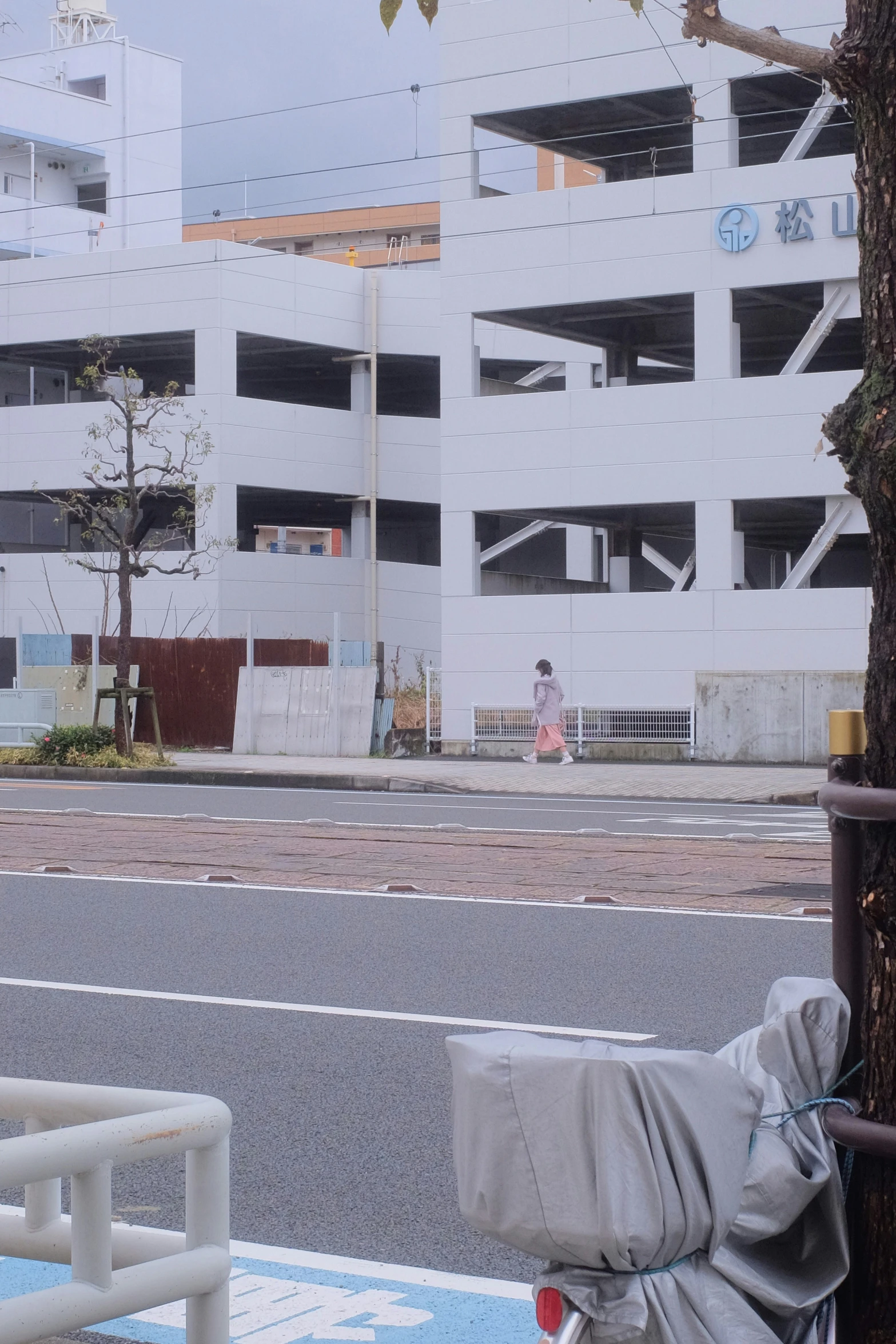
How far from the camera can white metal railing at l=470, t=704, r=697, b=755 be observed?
2703cm

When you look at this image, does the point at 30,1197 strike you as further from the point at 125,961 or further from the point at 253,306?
the point at 253,306

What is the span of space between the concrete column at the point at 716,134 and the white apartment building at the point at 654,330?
4 cm

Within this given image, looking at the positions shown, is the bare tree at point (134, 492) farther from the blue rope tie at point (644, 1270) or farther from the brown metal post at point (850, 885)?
the blue rope tie at point (644, 1270)

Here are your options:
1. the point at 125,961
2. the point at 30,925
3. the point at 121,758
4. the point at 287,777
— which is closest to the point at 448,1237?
→ the point at 125,961

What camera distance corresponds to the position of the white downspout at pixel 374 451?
41.2m

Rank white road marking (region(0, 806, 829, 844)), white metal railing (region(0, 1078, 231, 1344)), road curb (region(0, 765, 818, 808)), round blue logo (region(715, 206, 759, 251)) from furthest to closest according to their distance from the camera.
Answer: round blue logo (region(715, 206, 759, 251))
road curb (region(0, 765, 818, 808))
white road marking (region(0, 806, 829, 844))
white metal railing (region(0, 1078, 231, 1344))

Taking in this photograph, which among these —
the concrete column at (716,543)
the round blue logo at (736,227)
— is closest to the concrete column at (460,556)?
the concrete column at (716,543)

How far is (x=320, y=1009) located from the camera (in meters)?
7.31

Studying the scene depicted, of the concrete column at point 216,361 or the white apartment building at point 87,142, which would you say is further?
the white apartment building at point 87,142

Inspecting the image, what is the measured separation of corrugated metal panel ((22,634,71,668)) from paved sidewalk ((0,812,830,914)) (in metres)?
17.9

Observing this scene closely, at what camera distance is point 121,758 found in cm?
2531

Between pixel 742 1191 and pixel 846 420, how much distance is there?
125 centimetres

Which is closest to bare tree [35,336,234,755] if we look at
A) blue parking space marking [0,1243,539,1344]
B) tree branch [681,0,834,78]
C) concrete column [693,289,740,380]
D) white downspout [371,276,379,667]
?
white downspout [371,276,379,667]

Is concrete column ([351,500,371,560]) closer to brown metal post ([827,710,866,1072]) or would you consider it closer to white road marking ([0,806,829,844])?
white road marking ([0,806,829,844])
